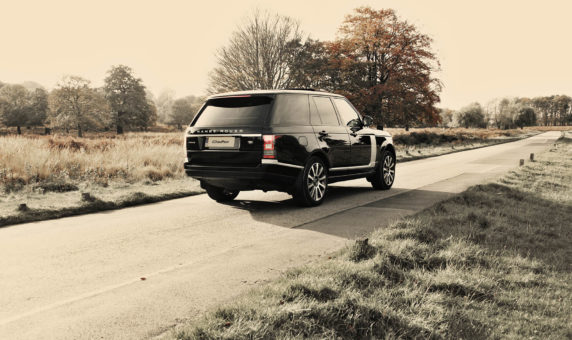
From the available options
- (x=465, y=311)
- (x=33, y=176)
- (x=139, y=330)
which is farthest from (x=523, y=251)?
(x=33, y=176)

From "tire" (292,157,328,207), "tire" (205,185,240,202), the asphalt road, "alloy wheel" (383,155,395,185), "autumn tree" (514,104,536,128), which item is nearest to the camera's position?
the asphalt road

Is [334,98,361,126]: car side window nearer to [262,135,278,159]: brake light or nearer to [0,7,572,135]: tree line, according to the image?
[262,135,278,159]: brake light

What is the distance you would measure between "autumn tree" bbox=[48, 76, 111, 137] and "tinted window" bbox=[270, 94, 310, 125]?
167 ft

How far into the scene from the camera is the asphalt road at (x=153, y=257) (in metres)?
2.95

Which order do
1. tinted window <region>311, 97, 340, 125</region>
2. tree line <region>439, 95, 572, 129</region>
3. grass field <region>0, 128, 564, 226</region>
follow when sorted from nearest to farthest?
grass field <region>0, 128, 564, 226</region>
tinted window <region>311, 97, 340, 125</region>
tree line <region>439, 95, 572, 129</region>

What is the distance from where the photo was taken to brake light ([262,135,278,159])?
21.2ft

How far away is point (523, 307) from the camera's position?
10.6 ft

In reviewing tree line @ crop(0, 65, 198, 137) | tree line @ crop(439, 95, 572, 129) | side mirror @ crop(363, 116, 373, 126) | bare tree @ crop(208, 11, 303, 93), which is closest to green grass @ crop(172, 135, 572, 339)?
side mirror @ crop(363, 116, 373, 126)

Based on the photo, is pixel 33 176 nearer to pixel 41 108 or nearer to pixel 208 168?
pixel 208 168

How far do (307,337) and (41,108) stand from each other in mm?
70521

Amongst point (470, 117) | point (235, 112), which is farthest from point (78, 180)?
point (470, 117)

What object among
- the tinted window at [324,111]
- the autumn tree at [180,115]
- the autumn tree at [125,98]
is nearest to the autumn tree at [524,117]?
the autumn tree at [180,115]

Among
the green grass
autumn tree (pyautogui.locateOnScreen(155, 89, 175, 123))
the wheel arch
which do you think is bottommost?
the green grass

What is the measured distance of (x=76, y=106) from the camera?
171ft
